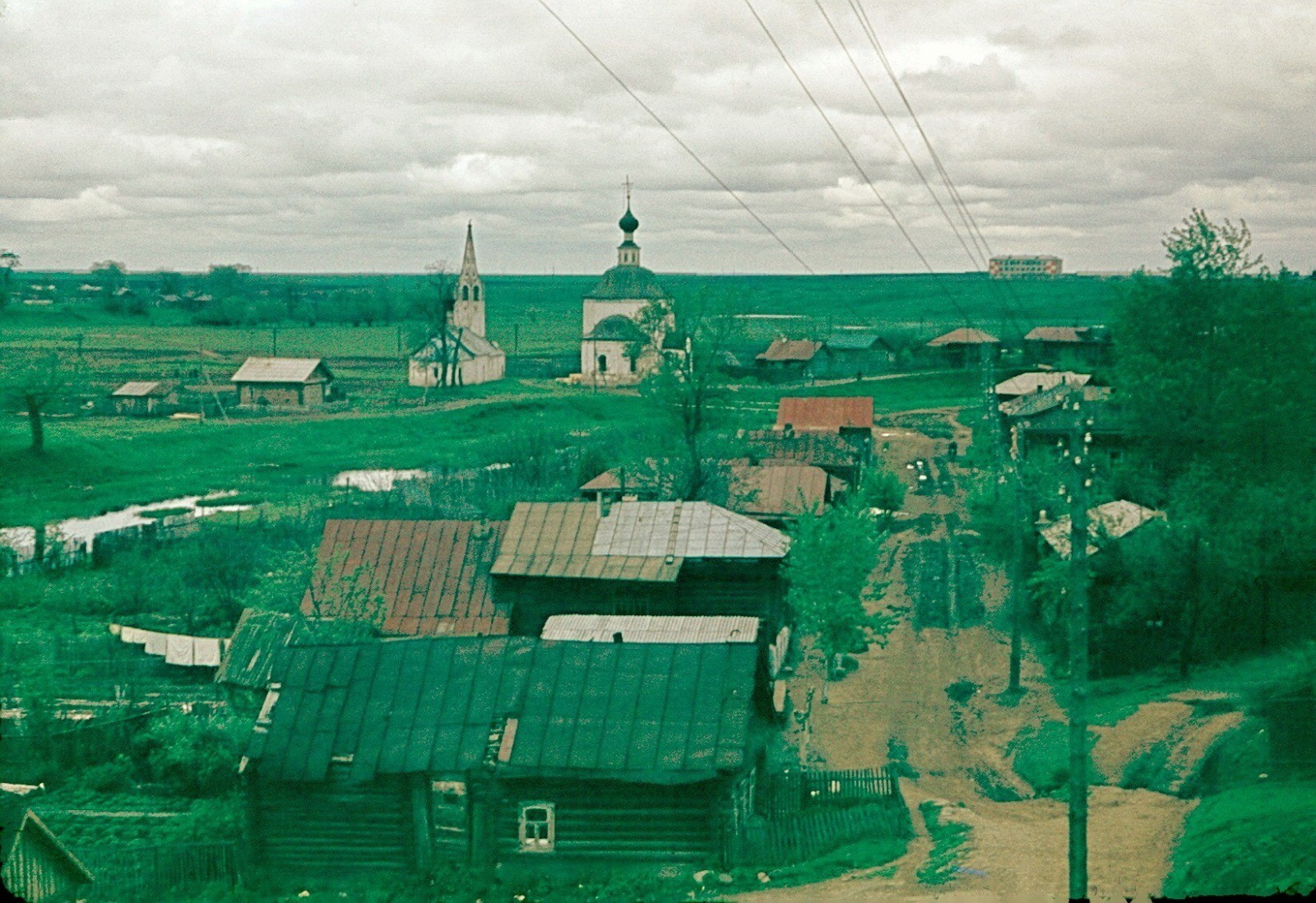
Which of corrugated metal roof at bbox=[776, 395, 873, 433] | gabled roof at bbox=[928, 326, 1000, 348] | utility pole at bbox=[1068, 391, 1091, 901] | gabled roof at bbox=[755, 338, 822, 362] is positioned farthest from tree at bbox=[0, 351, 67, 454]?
gabled roof at bbox=[928, 326, 1000, 348]

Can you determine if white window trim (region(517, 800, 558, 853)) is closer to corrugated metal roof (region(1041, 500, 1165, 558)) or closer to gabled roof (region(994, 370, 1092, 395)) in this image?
corrugated metal roof (region(1041, 500, 1165, 558))

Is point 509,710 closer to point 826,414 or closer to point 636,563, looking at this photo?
point 636,563

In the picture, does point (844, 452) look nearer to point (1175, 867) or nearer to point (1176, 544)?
point (1176, 544)

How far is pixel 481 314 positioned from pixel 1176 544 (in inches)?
2824

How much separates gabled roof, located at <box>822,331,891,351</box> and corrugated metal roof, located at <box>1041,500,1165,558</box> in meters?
60.8

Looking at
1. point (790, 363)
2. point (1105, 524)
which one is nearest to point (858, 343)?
point (790, 363)

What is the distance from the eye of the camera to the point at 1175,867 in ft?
43.5

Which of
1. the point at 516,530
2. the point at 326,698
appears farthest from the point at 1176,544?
the point at 326,698

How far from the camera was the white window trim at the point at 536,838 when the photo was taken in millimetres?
14898

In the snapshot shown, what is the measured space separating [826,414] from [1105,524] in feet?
84.8

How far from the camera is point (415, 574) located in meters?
23.2

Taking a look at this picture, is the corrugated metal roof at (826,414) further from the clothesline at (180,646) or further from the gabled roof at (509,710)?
the gabled roof at (509,710)

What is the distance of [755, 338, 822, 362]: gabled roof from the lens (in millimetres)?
84812

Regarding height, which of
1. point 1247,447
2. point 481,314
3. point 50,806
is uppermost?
point 481,314
